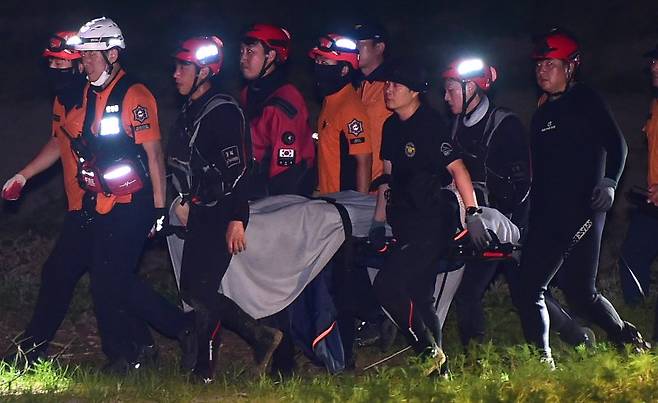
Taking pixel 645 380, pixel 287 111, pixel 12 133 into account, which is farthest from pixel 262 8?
pixel 645 380

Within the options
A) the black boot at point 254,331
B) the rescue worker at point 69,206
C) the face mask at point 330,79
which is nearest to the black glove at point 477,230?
the black boot at point 254,331

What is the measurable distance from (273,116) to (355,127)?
1.79 feet

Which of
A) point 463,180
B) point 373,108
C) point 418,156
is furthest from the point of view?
point 373,108

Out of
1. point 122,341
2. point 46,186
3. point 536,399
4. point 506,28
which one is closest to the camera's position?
point 536,399

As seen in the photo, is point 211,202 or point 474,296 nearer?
point 211,202

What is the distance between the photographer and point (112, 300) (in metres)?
9.95

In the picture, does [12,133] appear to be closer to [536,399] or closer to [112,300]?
[112,300]

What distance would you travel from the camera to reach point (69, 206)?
10.1 meters

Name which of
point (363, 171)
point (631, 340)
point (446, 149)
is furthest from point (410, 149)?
point (631, 340)

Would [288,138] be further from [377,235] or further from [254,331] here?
[254,331]

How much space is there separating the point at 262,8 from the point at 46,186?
6.23m

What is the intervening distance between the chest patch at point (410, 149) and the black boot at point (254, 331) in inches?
53.0

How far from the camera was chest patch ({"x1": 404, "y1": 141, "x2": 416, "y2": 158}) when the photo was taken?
30.3 feet

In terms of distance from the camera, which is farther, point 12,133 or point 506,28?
point 506,28
